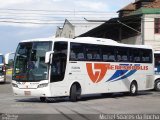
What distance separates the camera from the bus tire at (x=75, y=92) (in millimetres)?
23562

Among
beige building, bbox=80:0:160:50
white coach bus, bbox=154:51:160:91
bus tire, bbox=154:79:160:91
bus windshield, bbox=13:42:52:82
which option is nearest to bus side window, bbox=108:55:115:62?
bus windshield, bbox=13:42:52:82

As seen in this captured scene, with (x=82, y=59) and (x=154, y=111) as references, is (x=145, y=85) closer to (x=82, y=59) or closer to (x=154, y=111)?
(x=82, y=59)

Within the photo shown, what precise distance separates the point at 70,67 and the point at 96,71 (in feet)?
7.53

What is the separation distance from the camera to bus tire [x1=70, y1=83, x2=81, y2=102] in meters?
23.6

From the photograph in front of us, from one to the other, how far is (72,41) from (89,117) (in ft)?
26.0

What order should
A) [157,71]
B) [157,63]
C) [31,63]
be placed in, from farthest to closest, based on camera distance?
1. [157,63]
2. [157,71]
3. [31,63]

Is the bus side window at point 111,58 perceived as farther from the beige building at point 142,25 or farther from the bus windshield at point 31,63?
the beige building at point 142,25

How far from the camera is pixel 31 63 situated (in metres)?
22.6

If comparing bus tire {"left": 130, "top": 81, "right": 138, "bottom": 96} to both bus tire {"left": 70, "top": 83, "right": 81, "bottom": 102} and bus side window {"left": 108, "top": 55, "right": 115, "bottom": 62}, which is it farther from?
bus tire {"left": 70, "top": 83, "right": 81, "bottom": 102}

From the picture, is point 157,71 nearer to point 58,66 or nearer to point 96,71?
point 96,71

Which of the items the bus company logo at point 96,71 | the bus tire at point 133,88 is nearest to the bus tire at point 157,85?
the bus tire at point 133,88

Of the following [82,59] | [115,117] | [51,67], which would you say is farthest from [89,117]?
[82,59]

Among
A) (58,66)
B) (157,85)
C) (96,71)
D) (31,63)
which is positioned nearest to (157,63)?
(157,85)

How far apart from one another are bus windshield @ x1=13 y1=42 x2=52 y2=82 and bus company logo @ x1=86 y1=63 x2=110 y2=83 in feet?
9.59
